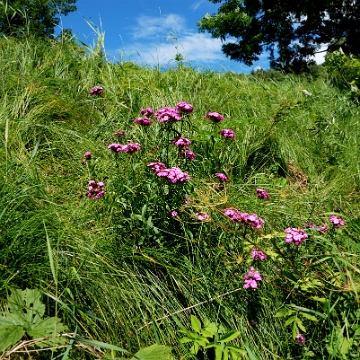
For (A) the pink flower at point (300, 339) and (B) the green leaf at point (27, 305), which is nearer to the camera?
(B) the green leaf at point (27, 305)

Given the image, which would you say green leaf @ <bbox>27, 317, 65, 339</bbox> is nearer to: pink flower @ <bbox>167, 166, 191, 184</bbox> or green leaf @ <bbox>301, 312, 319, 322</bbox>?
pink flower @ <bbox>167, 166, 191, 184</bbox>

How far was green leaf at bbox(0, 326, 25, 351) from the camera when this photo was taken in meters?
1.18

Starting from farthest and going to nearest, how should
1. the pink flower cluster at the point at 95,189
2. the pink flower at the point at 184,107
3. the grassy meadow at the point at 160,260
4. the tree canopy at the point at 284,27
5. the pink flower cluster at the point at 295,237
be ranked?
the tree canopy at the point at 284,27
the pink flower at the point at 184,107
the pink flower cluster at the point at 95,189
the pink flower cluster at the point at 295,237
the grassy meadow at the point at 160,260

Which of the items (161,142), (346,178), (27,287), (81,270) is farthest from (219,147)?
(27,287)

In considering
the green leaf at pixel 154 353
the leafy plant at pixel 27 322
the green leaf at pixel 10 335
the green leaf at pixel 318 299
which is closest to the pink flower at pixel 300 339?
the green leaf at pixel 318 299

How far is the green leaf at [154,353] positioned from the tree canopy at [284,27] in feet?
37.0

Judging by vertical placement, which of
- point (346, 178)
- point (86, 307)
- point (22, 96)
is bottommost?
point (86, 307)

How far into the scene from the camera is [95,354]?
1.28m

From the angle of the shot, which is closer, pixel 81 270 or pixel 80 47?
pixel 81 270

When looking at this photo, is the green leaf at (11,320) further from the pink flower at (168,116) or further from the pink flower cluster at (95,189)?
the pink flower at (168,116)

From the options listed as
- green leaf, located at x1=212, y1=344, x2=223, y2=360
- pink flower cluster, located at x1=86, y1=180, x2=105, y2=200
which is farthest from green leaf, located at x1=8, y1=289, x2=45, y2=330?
green leaf, located at x1=212, y1=344, x2=223, y2=360

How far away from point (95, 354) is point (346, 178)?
7.43 ft

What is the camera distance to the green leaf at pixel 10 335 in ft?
3.88

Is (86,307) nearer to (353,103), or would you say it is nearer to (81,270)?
(81,270)
